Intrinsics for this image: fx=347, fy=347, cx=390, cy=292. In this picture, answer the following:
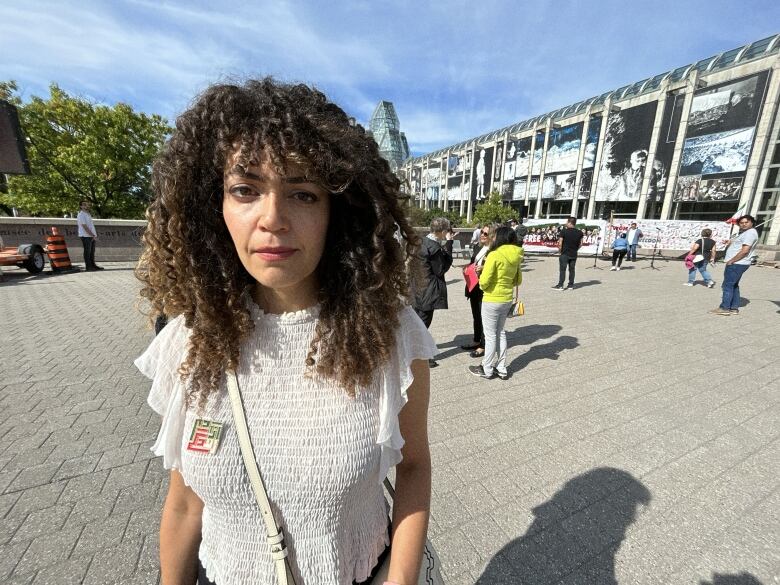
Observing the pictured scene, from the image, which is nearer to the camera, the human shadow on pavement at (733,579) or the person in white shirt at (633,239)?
the human shadow on pavement at (733,579)

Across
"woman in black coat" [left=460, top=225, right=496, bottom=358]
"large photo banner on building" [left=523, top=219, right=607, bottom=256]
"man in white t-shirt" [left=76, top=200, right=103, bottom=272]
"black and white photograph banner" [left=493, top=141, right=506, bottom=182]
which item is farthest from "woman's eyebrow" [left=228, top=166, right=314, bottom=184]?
A: "black and white photograph banner" [left=493, top=141, right=506, bottom=182]

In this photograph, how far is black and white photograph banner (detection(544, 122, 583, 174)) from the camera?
36.2 metres

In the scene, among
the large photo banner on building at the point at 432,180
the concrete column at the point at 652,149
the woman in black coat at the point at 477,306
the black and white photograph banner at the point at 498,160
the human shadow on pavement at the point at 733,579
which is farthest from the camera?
the large photo banner on building at the point at 432,180

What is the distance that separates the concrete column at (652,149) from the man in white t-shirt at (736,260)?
1120 inches

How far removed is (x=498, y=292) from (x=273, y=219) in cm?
368

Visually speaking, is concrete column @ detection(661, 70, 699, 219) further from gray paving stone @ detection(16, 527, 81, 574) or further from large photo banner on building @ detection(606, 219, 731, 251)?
gray paving stone @ detection(16, 527, 81, 574)

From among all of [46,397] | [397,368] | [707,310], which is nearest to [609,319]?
[707,310]

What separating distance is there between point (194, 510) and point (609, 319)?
7740mm

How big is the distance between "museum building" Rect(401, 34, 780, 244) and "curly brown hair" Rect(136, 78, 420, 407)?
47.4ft

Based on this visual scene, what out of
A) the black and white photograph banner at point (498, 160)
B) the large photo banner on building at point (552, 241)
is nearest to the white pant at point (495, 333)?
the large photo banner on building at point (552, 241)

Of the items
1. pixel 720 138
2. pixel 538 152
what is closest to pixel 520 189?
pixel 538 152

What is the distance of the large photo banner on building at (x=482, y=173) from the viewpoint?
159 feet

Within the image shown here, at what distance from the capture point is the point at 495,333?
4242 millimetres

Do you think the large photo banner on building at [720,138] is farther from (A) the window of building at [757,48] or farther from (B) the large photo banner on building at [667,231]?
(B) the large photo banner on building at [667,231]
